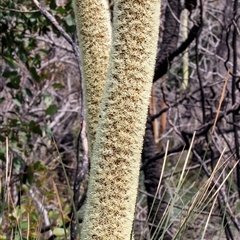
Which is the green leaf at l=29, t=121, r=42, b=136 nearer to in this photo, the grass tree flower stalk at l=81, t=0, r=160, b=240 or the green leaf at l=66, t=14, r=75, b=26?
the green leaf at l=66, t=14, r=75, b=26

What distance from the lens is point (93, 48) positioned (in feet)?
3.72

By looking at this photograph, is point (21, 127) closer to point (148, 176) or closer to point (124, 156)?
point (148, 176)

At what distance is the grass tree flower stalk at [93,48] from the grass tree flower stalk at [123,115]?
138 mm

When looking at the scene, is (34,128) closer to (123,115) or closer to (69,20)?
(69,20)

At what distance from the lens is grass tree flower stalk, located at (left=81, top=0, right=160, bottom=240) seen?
0.96 metres

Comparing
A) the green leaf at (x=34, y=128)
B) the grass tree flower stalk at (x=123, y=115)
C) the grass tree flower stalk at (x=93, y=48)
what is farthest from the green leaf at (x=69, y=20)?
the grass tree flower stalk at (x=123, y=115)

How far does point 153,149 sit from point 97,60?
237 cm

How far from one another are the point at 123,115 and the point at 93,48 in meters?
0.22

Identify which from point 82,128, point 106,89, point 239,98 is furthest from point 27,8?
point 106,89

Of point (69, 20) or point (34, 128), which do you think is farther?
point (34, 128)

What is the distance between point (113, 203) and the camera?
99 cm

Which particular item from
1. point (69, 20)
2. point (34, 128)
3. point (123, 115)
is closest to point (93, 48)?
point (123, 115)

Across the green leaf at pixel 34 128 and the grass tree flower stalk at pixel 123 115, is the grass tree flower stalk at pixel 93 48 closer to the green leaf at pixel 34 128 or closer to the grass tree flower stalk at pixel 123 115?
the grass tree flower stalk at pixel 123 115

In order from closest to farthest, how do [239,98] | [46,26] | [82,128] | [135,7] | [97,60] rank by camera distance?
[135,7] < [97,60] < [82,128] < [46,26] < [239,98]
